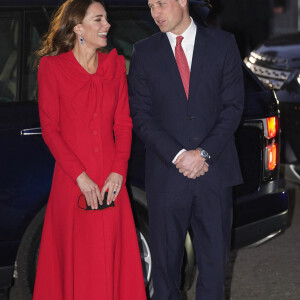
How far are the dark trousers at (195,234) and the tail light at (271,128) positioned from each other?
38.6 inches

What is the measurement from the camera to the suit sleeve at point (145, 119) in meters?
4.08

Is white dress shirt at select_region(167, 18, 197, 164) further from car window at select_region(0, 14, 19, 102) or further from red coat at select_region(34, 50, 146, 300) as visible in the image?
car window at select_region(0, 14, 19, 102)

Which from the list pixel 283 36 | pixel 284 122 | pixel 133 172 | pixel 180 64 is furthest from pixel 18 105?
pixel 283 36

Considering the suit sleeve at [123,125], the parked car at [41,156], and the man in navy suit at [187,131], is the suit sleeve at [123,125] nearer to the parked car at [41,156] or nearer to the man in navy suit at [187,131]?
the man in navy suit at [187,131]

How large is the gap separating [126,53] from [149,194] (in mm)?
1145

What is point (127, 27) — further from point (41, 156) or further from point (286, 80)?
point (286, 80)

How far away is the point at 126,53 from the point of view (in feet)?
16.7

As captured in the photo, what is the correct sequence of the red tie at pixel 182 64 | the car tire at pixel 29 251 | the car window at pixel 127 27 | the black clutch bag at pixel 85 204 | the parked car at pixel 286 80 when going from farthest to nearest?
the parked car at pixel 286 80 → the car window at pixel 127 27 → the car tire at pixel 29 251 → the red tie at pixel 182 64 → the black clutch bag at pixel 85 204

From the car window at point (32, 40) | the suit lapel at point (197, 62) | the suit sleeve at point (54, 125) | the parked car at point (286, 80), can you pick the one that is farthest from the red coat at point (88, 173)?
the parked car at point (286, 80)

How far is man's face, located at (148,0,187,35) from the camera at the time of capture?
4078 mm

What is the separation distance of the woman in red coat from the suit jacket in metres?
0.11

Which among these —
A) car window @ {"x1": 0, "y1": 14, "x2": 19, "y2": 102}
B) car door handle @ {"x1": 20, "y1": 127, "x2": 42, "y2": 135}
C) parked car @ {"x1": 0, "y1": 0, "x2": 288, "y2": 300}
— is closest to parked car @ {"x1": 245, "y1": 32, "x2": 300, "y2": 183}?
parked car @ {"x1": 0, "y1": 0, "x2": 288, "y2": 300}

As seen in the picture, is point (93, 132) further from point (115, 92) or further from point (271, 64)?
point (271, 64)

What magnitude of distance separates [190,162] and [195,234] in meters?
0.46
